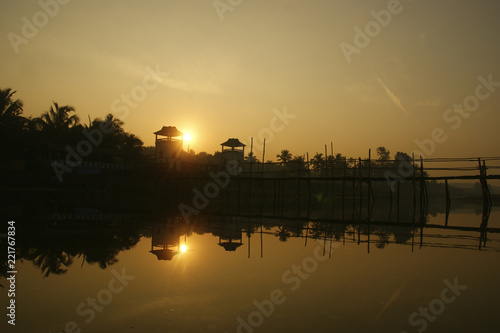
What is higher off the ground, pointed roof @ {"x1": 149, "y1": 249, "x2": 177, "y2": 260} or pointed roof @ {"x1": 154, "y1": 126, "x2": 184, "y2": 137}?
pointed roof @ {"x1": 154, "y1": 126, "x2": 184, "y2": 137}

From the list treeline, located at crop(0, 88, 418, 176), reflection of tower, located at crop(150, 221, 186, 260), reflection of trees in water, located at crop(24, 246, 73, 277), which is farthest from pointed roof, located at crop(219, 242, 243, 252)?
treeline, located at crop(0, 88, 418, 176)

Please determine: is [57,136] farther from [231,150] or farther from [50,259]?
[50,259]

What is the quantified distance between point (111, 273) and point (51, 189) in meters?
24.3

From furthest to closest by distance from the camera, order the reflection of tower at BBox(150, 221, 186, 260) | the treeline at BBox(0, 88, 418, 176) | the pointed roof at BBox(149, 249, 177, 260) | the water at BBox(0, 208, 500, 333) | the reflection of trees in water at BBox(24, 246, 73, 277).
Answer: the treeline at BBox(0, 88, 418, 176), the reflection of tower at BBox(150, 221, 186, 260), the pointed roof at BBox(149, 249, 177, 260), the reflection of trees in water at BBox(24, 246, 73, 277), the water at BBox(0, 208, 500, 333)

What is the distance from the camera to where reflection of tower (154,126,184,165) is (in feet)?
108

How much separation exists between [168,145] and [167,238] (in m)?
22.0

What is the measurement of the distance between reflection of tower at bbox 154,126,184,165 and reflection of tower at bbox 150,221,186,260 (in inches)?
661

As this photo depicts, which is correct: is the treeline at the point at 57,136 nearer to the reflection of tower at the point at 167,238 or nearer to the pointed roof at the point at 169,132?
the pointed roof at the point at 169,132

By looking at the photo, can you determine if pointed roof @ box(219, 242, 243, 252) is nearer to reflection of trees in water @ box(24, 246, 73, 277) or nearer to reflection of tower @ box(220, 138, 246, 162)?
reflection of trees in water @ box(24, 246, 73, 277)

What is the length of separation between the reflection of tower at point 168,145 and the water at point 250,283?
2015 centimetres

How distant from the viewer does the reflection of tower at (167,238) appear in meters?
9.84

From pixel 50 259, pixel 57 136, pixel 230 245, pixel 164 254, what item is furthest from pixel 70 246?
pixel 57 136

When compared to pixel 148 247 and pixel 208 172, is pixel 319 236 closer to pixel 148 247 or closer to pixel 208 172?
pixel 148 247

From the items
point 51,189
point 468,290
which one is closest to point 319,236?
point 468,290
